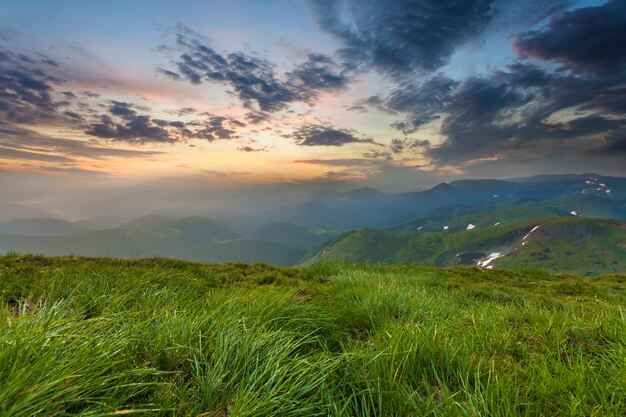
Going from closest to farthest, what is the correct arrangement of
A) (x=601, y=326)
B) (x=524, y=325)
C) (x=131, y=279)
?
(x=601, y=326), (x=524, y=325), (x=131, y=279)

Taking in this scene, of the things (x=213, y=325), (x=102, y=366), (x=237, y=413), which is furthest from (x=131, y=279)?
(x=237, y=413)

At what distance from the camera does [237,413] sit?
250 centimetres

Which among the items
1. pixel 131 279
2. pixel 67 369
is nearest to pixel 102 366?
pixel 67 369

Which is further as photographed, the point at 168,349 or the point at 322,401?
the point at 168,349

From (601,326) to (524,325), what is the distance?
3.73ft

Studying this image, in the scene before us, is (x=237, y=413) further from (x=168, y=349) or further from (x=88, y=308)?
(x=88, y=308)

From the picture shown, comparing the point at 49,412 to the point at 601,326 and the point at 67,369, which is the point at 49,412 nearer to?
the point at 67,369

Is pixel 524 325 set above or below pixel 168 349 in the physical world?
below

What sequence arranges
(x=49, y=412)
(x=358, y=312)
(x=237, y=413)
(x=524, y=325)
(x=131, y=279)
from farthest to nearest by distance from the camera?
(x=131, y=279) → (x=358, y=312) → (x=524, y=325) → (x=237, y=413) → (x=49, y=412)

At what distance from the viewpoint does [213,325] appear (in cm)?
423

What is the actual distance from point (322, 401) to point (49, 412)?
7.70 feet

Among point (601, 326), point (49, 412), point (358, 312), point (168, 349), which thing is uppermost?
point (49, 412)

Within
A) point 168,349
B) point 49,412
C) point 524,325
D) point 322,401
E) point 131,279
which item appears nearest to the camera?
point 49,412

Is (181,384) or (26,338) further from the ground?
(26,338)
